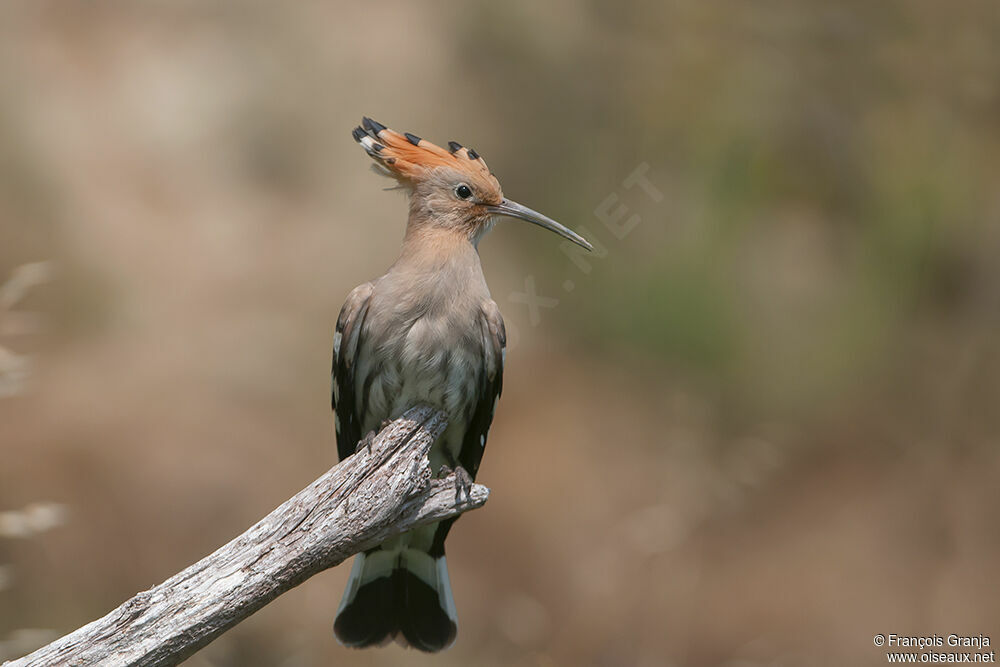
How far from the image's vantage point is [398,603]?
2.80 metres

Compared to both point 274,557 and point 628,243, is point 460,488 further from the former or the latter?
point 628,243

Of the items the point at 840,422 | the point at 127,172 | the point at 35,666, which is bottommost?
the point at 35,666

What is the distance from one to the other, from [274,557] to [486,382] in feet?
3.06

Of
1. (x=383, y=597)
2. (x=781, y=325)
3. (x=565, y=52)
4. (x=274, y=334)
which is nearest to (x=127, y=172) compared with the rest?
(x=274, y=334)

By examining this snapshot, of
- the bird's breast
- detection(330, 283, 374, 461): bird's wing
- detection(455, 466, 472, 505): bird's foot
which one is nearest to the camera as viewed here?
detection(455, 466, 472, 505): bird's foot

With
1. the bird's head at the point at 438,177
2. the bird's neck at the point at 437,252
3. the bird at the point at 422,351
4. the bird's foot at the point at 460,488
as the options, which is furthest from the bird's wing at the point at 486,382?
the bird's foot at the point at 460,488

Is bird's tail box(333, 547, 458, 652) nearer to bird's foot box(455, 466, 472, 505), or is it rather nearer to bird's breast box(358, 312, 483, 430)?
bird's breast box(358, 312, 483, 430)

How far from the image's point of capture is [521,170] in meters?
4.60

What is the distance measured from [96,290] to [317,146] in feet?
3.75

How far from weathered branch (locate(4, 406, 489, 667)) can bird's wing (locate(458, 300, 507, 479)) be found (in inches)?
21.9

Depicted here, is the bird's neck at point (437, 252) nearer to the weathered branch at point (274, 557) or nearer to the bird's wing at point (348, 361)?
the bird's wing at point (348, 361)

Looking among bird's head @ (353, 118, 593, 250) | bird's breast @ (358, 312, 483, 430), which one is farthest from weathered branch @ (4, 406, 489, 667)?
bird's head @ (353, 118, 593, 250)

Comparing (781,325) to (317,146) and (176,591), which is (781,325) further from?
(176,591)

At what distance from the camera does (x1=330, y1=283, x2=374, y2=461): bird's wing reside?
8.64 feet
